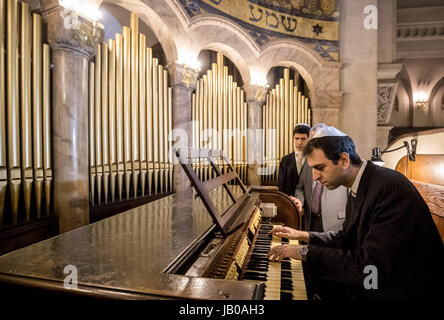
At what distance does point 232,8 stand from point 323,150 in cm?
431

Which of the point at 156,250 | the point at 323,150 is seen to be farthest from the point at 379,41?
the point at 156,250

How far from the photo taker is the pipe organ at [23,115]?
224cm

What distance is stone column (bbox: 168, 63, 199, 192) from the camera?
4074mm

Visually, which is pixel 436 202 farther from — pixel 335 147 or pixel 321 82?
pixel 321 82

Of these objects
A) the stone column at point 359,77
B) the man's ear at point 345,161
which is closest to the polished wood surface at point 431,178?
the man's ear at point 345,161

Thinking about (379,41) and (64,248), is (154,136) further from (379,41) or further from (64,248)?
(379,41)

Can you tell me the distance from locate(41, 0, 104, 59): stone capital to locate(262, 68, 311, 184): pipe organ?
3.74 m

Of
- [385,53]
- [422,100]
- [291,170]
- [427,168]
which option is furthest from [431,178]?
[422,100]

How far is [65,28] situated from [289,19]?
4695 millimetres

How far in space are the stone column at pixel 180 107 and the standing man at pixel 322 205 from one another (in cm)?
188

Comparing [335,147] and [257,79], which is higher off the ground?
[257,79]

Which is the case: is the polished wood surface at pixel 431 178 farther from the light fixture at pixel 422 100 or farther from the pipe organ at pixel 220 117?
the light fixture at pixel 422 100

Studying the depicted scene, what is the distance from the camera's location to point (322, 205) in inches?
116

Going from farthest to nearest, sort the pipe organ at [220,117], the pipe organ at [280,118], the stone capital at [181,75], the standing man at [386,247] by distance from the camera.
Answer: the pipe organ at [280,118], the pipe organ at [220,117], the stone capital at [181,75], the standing man at [386,247]
